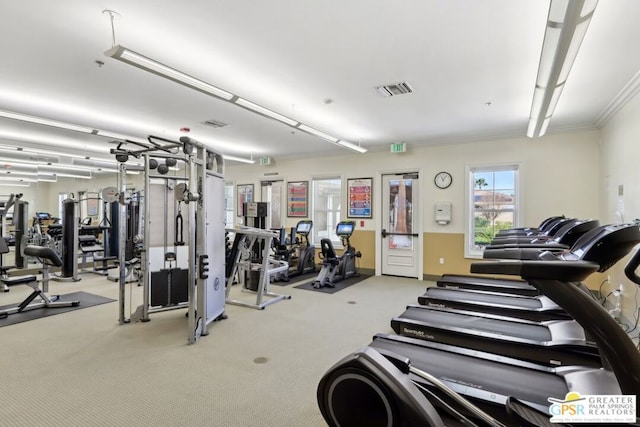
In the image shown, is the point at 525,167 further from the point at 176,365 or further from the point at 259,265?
the point at 176,365

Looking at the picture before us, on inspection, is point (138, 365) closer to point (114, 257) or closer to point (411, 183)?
point (114, 257)

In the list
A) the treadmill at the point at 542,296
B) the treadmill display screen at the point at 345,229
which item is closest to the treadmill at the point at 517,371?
the treadmill at the point at 542,296

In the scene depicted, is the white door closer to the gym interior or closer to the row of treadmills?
the gym interior

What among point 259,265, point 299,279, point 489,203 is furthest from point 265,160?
point 489,203

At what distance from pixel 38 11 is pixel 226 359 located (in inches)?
121

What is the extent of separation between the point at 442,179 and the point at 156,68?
17.5 ft

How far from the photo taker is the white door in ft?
23.0

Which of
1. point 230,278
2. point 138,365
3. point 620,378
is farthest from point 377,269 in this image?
point 620,378

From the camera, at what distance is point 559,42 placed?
2285 mm

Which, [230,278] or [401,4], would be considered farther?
[230,278]

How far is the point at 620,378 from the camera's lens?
138 cm

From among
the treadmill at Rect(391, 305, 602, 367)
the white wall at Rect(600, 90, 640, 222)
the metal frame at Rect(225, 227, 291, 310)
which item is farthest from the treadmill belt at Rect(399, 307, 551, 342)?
the metal frame at Rect(225, 227, 291, 310)

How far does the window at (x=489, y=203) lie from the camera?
238 inches

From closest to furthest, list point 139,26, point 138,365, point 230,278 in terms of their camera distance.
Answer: point 139,26
point 138,365
point 230,278
